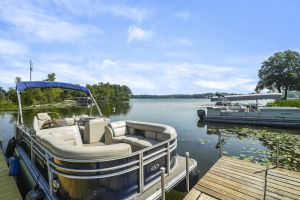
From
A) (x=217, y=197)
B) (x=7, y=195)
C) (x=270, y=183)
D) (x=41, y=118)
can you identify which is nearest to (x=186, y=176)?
(x=217, y=197)

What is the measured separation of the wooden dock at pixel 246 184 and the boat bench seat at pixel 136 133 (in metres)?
1.58

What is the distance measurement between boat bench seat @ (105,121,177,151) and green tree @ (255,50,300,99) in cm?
4379

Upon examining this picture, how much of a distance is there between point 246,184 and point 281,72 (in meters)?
45.4

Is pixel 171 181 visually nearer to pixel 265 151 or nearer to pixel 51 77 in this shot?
pixel 265 151

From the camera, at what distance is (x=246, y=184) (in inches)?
187

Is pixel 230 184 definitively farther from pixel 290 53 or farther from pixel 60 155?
pixel 290 53

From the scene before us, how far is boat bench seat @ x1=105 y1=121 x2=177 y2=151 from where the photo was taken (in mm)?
5328

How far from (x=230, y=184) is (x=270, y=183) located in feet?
3.27

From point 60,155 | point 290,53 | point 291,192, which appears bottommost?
point 291,192

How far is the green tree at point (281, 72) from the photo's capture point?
3945 centimetres

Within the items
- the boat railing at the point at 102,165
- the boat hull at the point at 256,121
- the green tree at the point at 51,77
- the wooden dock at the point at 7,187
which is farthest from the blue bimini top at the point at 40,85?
the green tree at the point at 51,77

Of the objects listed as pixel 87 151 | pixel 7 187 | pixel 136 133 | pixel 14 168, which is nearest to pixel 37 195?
pixel 87 151

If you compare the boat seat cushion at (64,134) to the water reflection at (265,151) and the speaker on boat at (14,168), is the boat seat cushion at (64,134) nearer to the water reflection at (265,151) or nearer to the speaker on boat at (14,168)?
the speaker on boat at (14,168)

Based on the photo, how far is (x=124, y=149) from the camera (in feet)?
11.7
